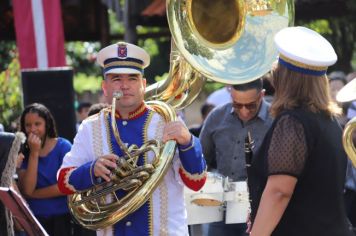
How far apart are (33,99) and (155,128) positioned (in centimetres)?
303

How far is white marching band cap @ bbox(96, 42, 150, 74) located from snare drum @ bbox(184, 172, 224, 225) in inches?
46.8

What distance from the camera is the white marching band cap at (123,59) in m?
4.47

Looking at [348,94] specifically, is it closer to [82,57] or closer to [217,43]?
[217,43]

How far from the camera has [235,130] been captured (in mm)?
5785

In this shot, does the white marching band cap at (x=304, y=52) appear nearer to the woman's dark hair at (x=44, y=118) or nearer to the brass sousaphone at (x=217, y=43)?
the brass sousaphone at (x=217, y=43)

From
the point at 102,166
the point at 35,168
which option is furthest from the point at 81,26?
the point at 102,166

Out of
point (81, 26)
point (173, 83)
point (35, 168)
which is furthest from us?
point (81, 26)

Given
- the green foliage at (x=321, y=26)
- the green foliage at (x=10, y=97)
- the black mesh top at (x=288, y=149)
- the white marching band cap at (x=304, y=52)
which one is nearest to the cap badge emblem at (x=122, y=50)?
the white marching band cap at (x=304, y=52)

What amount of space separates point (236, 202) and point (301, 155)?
71.6 inches

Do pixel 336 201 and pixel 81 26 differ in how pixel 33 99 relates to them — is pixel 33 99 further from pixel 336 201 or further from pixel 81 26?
pixel 81 26

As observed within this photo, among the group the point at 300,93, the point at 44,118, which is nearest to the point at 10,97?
the point at 44,118

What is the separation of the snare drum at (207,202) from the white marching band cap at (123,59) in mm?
1187

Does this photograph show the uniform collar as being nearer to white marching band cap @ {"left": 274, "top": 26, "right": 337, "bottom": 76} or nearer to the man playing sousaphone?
the man playing sousaphone

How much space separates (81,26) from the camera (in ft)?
41.5
